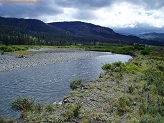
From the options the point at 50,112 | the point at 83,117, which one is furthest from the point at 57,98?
the point at 83,117

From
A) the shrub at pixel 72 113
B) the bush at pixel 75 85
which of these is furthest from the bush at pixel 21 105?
the bush at pixel 75 85

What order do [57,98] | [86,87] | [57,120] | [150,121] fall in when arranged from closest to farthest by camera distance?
1. [150,121]
2. [57,120]
3. [57,98]
4. [86,87]

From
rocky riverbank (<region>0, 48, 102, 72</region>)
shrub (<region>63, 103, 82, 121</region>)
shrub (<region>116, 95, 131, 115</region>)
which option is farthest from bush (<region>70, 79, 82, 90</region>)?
rocky riverbank (<region>0, 48, 102, 72</region>)

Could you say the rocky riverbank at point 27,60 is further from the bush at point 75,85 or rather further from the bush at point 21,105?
the bush at point 21,105

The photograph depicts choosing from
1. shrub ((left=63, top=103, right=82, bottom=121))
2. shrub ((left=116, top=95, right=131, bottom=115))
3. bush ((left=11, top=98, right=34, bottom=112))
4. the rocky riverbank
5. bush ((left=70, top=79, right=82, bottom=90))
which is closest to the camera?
shrub ((left=63, top=103, right=82, bottom=121))

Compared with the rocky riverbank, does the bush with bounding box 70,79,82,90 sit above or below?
above

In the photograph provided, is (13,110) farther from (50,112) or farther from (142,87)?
(142,87)

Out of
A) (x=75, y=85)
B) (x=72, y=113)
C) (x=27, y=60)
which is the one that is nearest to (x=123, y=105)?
(x=72, y=113)

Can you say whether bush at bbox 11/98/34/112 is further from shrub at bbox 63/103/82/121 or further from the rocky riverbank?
the rocky riverbank

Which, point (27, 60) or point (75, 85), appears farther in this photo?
point (27, 60)

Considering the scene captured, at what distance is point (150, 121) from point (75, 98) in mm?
9605

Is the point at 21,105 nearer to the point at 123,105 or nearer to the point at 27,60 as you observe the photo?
the point at 123,105

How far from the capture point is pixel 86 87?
91.7 feet

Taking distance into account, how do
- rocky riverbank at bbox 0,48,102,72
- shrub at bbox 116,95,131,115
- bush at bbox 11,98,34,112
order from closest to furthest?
shrub at bbox 116,95,131,115 < bush at bbox 11,98,34,112 < rocky riverbank at bbox 0,48,102,72
